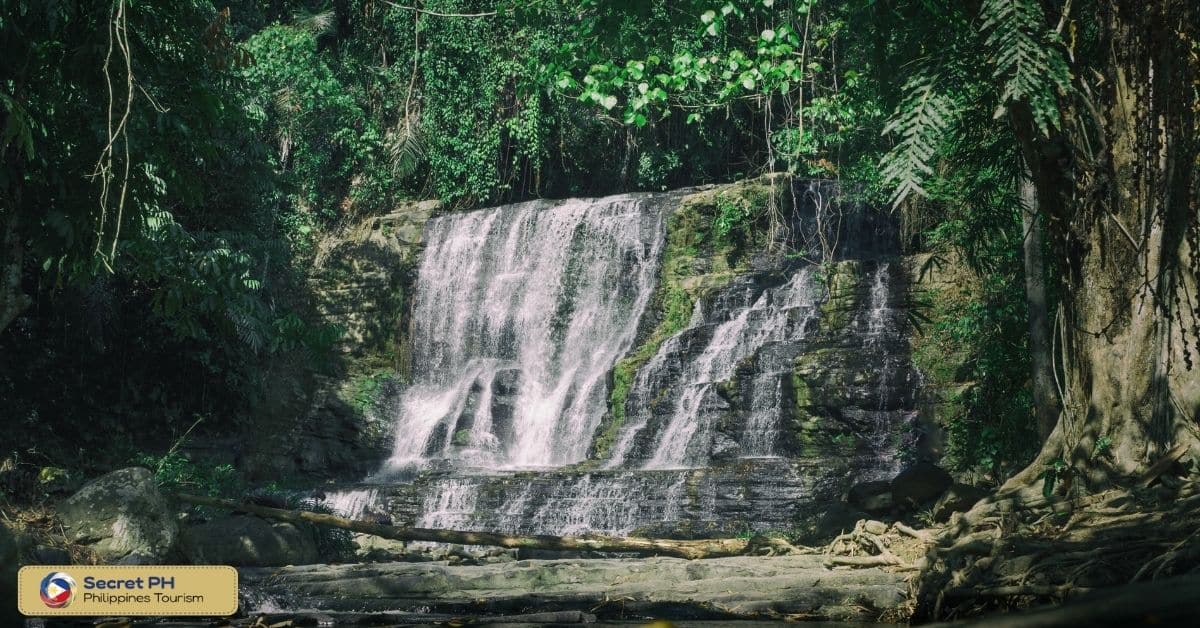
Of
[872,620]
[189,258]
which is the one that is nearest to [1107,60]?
[872,620]

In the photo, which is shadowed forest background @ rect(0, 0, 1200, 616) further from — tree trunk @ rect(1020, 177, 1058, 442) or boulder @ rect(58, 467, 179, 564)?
boulder @ rect(58, 467, 179, 564)

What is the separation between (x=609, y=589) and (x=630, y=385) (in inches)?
410

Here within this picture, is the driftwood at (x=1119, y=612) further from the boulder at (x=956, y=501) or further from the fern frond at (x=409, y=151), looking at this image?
the fern frond at (x=409, y=151)

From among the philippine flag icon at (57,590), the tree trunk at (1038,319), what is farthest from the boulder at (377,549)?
the tree trunk at (1038,319)

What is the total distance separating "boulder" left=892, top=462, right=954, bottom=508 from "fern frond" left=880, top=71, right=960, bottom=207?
178 inches

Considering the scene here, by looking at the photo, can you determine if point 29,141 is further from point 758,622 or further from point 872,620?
point 872,620

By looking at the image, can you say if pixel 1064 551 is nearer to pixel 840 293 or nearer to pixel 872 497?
pixel 872 497

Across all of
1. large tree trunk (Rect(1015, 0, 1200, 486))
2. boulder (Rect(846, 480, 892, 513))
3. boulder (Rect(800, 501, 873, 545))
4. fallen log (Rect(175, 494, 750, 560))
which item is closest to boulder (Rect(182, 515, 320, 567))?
fallen log (Rect(175, 494, 750, 560))

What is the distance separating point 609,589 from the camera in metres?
7.28

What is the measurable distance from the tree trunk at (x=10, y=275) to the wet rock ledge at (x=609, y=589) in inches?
124

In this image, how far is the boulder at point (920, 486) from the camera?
10.3 metres

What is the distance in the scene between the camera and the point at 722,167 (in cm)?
2561

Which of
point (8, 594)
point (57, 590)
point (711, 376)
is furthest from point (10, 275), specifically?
point (711, 376)

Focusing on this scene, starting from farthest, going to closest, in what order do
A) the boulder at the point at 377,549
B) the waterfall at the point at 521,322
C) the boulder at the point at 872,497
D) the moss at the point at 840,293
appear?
the waterfall at the point at 521,322 → the moss at the point at 840,293 → the boulder at the point at 377,549 → the boulder at the point at 872,497
